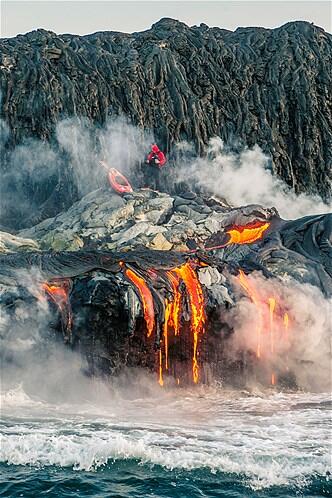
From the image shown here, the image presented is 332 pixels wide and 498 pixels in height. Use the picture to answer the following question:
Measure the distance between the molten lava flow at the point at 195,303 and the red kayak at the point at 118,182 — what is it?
6578 millimetres

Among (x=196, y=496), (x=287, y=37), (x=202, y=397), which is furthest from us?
(x=287, y=37)

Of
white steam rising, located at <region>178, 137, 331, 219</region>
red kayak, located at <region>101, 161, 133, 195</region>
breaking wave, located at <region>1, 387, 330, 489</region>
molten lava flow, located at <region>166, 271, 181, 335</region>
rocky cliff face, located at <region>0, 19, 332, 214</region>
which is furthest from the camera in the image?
rocky cliff face, located at <region>0, 19, 332, 214</region>

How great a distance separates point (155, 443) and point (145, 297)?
21.3ft

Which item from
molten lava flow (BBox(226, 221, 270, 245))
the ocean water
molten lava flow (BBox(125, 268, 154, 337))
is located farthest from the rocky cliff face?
the ocean water

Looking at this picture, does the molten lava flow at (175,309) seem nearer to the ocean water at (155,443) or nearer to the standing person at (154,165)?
the ocean water at (155,443)

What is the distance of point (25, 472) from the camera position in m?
13.4

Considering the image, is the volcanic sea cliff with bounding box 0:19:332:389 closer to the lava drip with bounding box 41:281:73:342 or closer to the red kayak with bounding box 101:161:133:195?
the lava drip with bounding box 41:281:73:342

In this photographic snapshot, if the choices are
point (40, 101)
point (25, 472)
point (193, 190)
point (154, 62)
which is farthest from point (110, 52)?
point (25, 472)

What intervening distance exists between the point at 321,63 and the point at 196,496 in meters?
26.1

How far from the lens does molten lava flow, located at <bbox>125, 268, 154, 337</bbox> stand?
20.9 m

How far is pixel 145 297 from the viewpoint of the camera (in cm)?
2097

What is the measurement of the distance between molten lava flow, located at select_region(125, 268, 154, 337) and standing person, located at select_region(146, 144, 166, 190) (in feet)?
35.8

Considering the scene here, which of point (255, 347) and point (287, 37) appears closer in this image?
point (255, 347)

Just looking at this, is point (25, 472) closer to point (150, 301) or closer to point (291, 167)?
point (150, 301)
